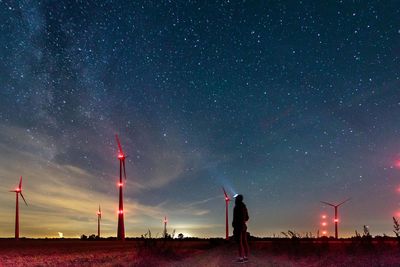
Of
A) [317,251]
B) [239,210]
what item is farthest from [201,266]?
[317,251]

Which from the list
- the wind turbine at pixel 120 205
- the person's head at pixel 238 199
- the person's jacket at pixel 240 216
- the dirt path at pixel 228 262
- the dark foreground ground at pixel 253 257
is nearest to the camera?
the dirt path at pixel 228 262

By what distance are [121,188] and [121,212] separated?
335 centimetres

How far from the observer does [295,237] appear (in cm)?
2220

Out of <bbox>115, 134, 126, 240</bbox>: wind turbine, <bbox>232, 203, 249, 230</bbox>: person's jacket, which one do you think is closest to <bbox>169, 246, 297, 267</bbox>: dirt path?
<bbox>232, 203, 249, 230</bbox>: person's jacket

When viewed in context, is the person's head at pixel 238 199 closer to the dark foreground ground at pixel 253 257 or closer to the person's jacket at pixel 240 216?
the person's jacket at pixel 240 216

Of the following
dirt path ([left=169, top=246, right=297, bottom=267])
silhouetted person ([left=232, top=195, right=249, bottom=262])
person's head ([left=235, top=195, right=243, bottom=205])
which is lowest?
dirt path ([left=169, top=246, right=297, bottom=267])

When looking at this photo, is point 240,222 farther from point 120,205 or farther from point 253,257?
point 120,205

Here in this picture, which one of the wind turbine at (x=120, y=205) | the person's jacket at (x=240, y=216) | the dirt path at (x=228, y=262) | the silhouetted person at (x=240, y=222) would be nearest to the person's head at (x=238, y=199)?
the silhouetted person at (x=240, y=222)

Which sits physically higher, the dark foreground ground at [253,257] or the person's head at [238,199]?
the person's head at [238,199]

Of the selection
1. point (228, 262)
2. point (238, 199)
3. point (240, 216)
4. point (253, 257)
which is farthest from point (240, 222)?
point (253, 257)

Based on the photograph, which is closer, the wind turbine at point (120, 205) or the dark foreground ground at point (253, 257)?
the dark foreground ground at point (253, 257)

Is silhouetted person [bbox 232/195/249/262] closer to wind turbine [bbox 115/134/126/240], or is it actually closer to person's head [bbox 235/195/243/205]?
person's head [bbox 235/195/243/205]

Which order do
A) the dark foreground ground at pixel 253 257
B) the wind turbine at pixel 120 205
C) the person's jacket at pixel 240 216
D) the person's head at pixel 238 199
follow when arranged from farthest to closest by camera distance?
the wind turbine at pixel 120 205 < the person's jacket at pixel 240 216 < the person's head at pixel 238 199 < the dark foreground ground at pixel 253 257

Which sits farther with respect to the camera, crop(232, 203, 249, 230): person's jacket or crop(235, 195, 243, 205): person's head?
crop(232, 203, 249, 230): person's jacket
